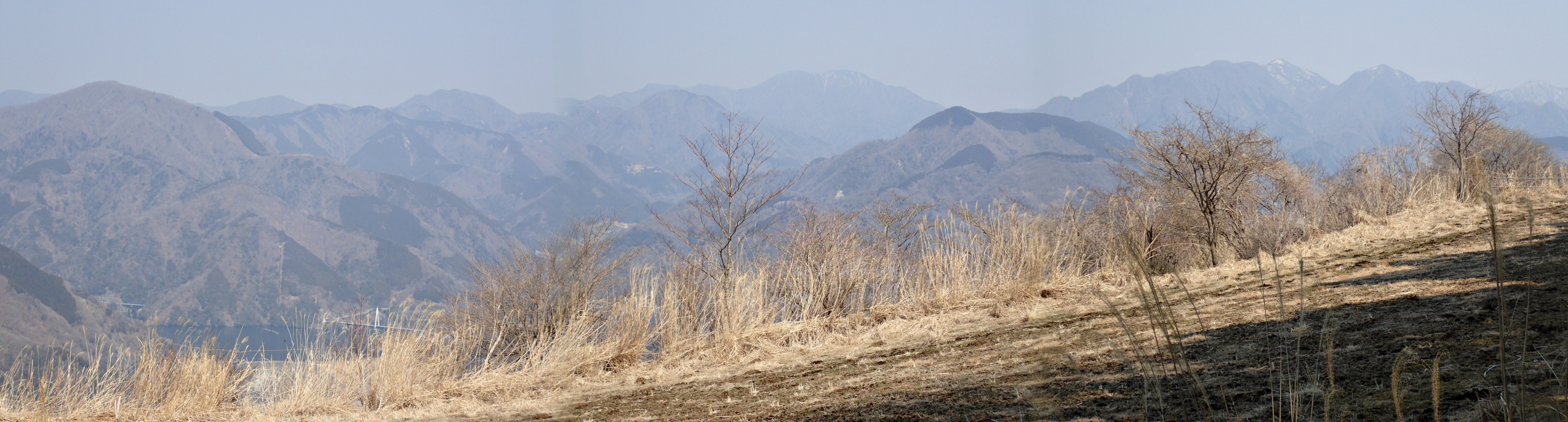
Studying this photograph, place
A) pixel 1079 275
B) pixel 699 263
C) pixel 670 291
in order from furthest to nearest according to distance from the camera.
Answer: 1. pixel 699 263
2. pixel 1079 275
3. pixel 670 291

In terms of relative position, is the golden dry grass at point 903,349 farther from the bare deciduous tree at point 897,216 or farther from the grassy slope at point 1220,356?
the bare deciduous tree at point 897,216

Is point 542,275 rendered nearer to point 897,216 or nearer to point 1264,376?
point 897,216

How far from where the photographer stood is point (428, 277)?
177 meters

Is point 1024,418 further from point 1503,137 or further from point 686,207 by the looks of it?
point 686,207

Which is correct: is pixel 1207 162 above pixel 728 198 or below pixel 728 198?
below

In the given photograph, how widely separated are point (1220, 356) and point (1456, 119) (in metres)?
24.8

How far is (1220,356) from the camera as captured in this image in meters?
3.69

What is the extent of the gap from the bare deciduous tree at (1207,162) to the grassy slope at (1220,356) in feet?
10.7

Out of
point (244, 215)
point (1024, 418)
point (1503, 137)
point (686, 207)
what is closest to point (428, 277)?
point (244, 215)

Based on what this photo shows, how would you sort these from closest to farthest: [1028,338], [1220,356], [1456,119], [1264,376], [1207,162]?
[1264,376], [1220,356], [1028,338], [1207,162], [1456,119]

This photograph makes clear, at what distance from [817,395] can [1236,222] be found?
8017 mm

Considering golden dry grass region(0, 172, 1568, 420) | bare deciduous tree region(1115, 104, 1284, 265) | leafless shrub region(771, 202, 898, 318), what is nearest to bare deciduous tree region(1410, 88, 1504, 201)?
bare deciduous tree region(1115, 104, 1284, 265)

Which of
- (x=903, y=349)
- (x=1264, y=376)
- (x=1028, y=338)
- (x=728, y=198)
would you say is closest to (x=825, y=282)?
(x=903, y=349)

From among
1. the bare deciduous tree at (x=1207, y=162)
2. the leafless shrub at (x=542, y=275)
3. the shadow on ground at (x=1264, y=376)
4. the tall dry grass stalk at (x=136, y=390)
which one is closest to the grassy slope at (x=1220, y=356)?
the shadow on ground at (x=1264, y=376)
